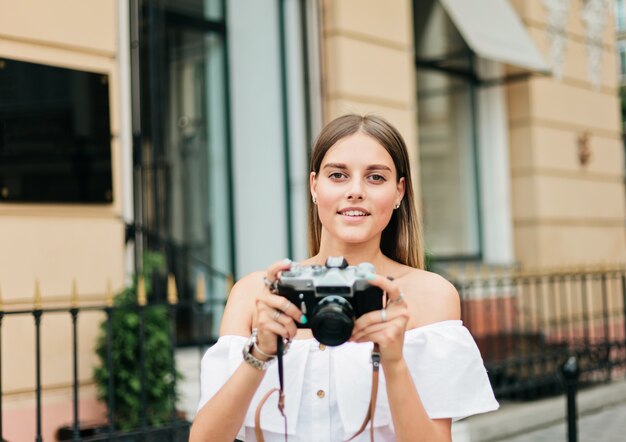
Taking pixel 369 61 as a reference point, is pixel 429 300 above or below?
below

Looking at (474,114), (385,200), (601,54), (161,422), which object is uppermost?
(601,54)

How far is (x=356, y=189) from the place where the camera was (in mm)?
2092

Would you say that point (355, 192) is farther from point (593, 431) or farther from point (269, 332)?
point (593, 431)

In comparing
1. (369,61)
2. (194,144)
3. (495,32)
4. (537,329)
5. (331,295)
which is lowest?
(537,329)

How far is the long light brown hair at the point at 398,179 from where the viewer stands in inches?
86.0

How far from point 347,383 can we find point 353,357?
0.07m

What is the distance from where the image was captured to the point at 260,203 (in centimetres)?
778

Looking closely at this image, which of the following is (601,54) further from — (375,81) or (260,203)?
(260,203)

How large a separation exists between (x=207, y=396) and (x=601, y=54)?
33.8 feet

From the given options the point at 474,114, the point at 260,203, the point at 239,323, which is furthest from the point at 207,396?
the point at 474,114

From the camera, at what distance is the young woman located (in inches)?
78.8

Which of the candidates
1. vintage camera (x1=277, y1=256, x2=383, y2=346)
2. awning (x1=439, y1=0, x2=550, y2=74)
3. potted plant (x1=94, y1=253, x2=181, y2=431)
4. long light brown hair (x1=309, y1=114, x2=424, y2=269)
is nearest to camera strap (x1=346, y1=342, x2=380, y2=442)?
vintage camera (x1=277, y1=256, x2=383, y2=346)

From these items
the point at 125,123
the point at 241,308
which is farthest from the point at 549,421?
the point at 241,308

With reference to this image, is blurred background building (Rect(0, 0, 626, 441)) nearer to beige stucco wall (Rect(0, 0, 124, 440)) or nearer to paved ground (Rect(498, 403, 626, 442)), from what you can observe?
beige stucco wall (Rect(0, 0, 124, 440))
